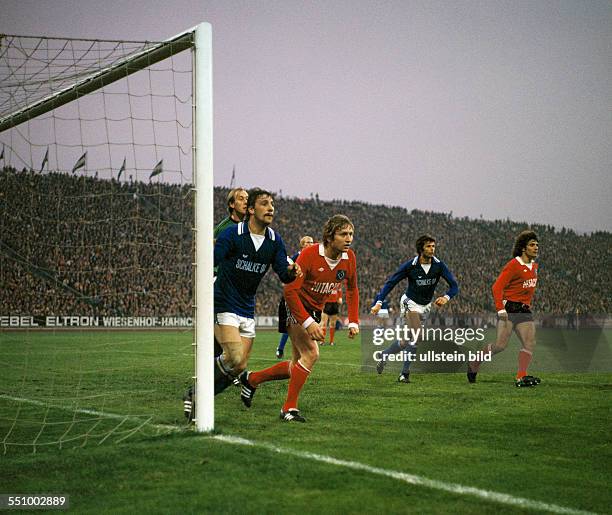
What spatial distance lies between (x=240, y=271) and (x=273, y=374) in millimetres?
1293

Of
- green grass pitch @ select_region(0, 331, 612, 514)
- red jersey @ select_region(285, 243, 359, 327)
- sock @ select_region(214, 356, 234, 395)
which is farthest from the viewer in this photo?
red jersey @ select_region(285, 243, 359, 327)

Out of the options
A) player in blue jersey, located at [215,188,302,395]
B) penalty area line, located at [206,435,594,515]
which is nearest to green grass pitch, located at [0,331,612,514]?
penalty area line, located at [206,435,594,515]

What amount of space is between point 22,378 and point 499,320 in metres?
7.59

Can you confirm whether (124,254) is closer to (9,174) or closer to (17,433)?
(9,174)

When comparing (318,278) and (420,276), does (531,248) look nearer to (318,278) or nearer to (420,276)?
(420,276)

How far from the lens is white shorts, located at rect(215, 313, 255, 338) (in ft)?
25.9

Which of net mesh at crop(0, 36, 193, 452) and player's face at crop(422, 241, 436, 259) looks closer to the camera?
net mesh at crop(0, 36, 193, 452)

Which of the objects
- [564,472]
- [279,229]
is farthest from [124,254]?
[279,229]

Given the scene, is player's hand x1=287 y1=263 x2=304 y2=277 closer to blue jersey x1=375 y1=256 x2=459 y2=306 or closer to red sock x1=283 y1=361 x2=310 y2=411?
red sock x1=283 y1=361 x2=310 y2=411

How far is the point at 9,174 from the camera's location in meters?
Result: 8.34

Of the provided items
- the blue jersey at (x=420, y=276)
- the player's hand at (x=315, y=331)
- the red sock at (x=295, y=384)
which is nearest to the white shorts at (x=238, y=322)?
the red sock at (x=295, y=384)

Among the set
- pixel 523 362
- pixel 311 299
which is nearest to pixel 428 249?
pixel 523 362

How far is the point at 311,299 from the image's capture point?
8.35 metres

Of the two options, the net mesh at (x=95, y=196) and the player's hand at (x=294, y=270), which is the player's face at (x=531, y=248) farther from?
the net mesh at (x=95, y=196)
